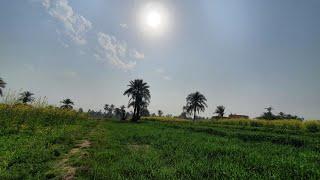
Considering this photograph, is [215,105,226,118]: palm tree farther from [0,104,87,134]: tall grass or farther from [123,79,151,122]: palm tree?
[0,104,87,134]: tall grass

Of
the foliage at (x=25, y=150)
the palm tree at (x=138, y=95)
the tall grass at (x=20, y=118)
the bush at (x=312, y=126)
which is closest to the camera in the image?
the foliage at (x=25, y=150)

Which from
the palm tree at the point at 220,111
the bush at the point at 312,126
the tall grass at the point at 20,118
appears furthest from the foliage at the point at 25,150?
the palm tree at the point at 220,111

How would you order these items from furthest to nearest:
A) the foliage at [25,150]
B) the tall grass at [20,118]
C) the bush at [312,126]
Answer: the bush at [312,126], the tall grass at [20,118], the foliage at [25,150]

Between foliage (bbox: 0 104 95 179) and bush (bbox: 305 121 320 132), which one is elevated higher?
bush (bbox: 305 121 320 132)

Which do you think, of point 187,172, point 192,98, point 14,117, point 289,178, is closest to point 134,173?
point 187,172

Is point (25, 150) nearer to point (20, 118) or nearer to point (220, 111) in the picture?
point (20, 118)

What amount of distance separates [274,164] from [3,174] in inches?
302

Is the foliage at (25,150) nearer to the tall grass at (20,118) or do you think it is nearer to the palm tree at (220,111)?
the tall grass at (20,118)

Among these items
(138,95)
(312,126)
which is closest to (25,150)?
(312,126)

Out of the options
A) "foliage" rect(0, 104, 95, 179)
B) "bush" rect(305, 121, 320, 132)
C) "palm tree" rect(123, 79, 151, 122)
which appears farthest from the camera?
"palm tree" rect(123, 79, 151, 122)

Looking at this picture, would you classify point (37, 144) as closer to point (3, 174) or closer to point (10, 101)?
point (3, 174)

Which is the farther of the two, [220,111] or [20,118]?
[220,111]

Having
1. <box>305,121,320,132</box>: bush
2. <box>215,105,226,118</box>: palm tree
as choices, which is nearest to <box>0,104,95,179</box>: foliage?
<box>305,121,320,132</box>: bush

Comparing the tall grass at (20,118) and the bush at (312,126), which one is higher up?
the bush at (312,126)
